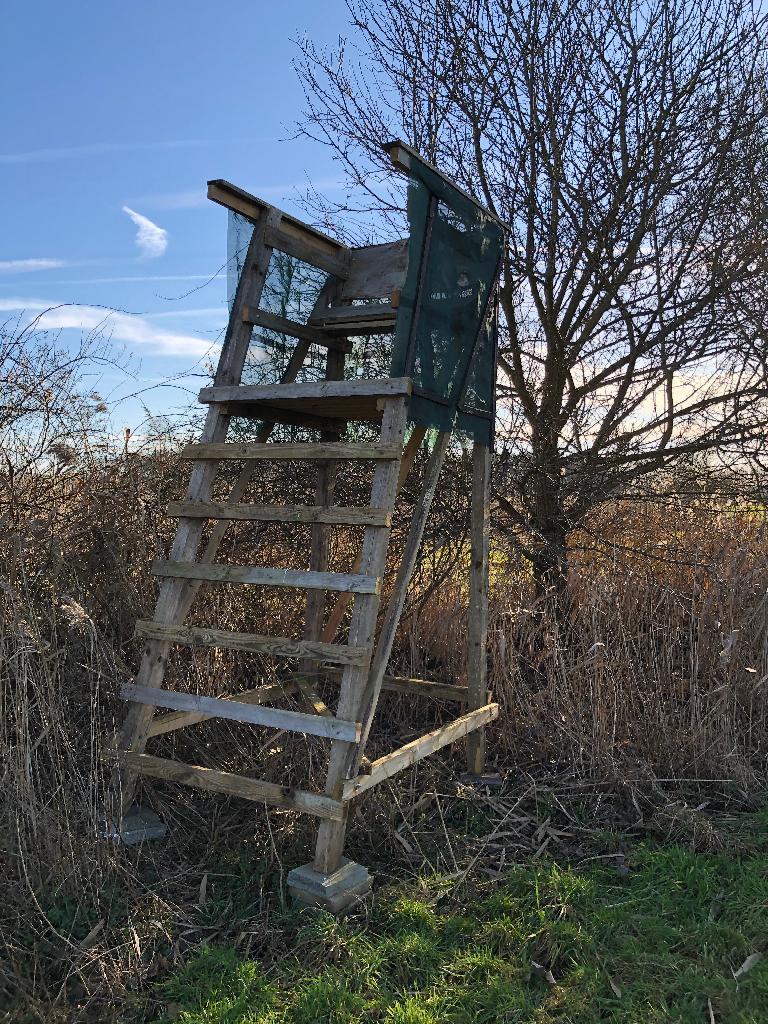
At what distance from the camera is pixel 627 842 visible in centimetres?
354

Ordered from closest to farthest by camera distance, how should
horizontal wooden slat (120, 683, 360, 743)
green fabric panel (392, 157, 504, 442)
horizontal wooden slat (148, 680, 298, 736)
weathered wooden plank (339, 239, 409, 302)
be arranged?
horizontal wooden slat (120, 683, 360, 743), green fabric panel (392, 157, 504, 442), horizontal wooden slat (148, 680, 298, 736), weathered wooden plank (339, 239, 409, 302)

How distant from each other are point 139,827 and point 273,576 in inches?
46.7

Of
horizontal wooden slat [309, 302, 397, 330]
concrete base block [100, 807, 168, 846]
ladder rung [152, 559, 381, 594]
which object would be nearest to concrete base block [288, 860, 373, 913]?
concrete base block [100, 807, 168, 846]

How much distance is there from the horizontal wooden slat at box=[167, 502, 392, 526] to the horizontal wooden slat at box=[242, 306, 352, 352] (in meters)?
0.94

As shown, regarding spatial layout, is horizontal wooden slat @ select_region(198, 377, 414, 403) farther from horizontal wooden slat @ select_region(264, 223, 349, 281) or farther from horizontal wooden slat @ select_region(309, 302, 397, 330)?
horizontal wooden slat @ select_region(264, 223, 349, 281)

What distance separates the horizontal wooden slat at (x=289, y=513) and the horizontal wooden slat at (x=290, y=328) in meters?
0.94

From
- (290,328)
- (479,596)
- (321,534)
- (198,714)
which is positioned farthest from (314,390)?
(198,714)

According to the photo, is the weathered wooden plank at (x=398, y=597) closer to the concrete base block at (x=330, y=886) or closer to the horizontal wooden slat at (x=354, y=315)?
the concrete base block at (x=330, y=886)

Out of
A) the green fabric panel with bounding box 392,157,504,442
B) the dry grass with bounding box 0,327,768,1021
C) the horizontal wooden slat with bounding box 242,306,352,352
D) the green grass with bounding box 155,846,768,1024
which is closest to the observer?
the green grass with bounding box 155,846,768,1024

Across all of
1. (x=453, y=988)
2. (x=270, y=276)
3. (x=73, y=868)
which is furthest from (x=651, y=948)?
(x=270, y=276)

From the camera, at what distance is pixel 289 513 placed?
3434 millimetres

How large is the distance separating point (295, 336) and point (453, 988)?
2983mm

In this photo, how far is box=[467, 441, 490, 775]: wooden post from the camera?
424 centimetres

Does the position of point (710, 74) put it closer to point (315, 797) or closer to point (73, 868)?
point (315, 797)
